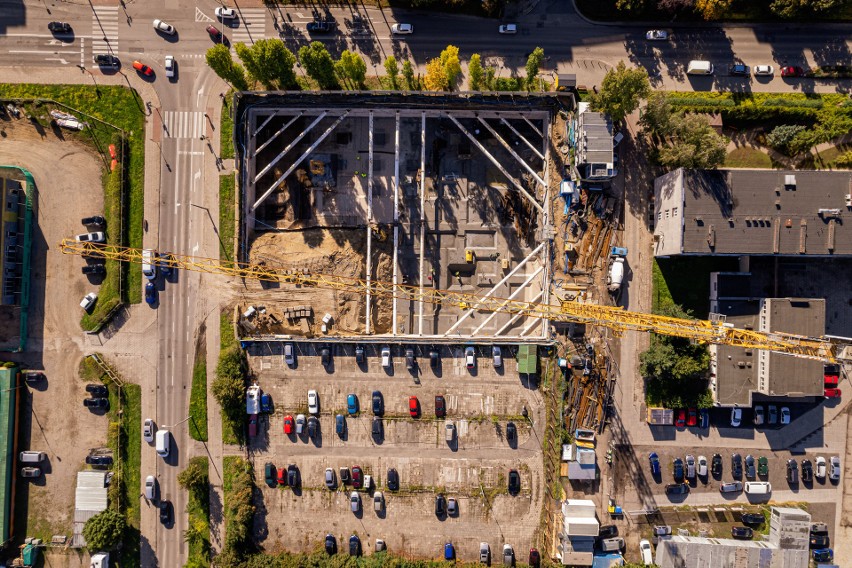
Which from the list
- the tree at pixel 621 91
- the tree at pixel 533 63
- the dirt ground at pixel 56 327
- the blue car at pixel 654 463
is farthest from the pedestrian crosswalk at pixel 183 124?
the blue car at pixel 654 463

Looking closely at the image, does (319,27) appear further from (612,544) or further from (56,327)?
(612,544)

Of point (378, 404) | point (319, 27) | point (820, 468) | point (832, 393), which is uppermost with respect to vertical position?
point (319, 27)

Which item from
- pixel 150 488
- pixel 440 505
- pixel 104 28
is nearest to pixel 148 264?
pixel 150 488

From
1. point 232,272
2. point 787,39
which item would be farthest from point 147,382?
point 787,39

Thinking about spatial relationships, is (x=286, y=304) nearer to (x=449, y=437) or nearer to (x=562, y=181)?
(x=449, y=437)

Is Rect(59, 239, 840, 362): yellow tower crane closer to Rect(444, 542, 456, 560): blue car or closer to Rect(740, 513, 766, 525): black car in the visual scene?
Rect(740, 513, 766, 525): black car

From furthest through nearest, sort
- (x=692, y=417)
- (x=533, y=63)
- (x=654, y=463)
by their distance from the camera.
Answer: (x=654, y=463) → (x=692, y=417) → (x=533, y=63)
